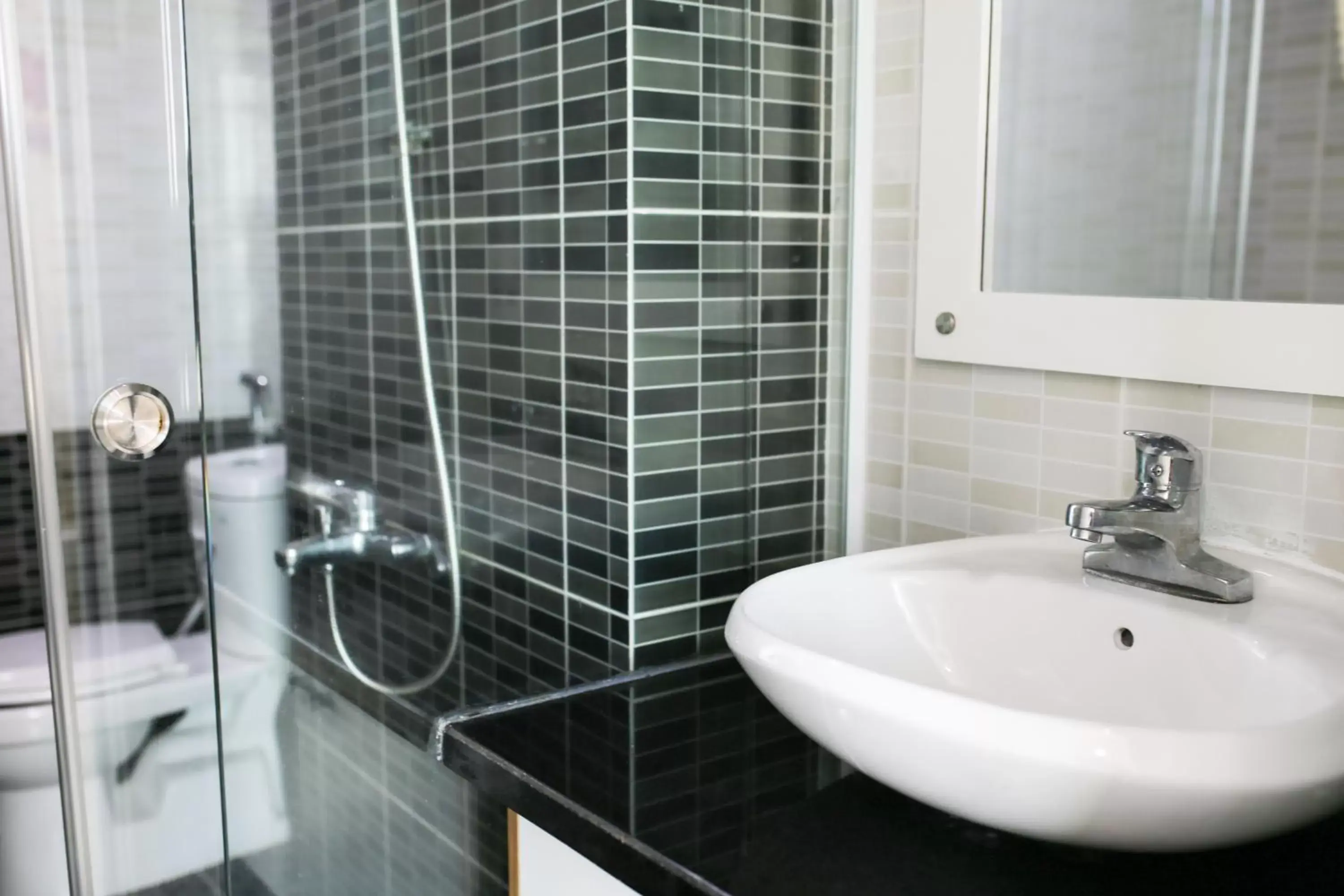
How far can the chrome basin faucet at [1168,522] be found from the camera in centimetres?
103

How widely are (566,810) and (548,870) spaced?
14 cm

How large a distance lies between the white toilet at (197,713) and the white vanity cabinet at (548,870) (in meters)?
0.34

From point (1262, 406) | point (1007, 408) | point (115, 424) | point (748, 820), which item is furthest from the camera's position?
point (1007, 408)

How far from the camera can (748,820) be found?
38.3 inches

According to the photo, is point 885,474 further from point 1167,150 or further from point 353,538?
point 353,538

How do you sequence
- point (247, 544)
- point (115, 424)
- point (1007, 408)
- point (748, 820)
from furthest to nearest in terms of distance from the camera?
1. point (247, 544)
2. point (1007, 408)
3. point (115, 424)
4. point (748, 820)

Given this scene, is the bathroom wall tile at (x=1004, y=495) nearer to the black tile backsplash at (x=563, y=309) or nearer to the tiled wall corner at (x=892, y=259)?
the tiled wall corner at (x=892, y=259)

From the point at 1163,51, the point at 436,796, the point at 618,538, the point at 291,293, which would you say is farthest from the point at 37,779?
the point at 1163,51

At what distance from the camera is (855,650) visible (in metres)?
1.13

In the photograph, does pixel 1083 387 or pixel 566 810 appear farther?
pixel 1083 387

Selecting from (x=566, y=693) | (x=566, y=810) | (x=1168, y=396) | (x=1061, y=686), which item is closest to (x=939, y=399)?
(x=1168, y=396)

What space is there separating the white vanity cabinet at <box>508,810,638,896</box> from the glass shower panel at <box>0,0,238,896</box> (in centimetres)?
35

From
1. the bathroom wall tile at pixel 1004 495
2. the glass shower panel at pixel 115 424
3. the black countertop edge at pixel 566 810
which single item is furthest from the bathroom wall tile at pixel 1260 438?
the glass shower panel at pixel 115 424

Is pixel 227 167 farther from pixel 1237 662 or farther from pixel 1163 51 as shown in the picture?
pixel 1237 662
